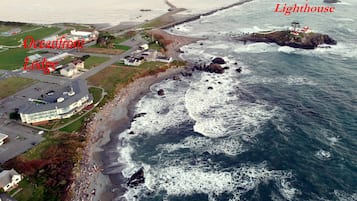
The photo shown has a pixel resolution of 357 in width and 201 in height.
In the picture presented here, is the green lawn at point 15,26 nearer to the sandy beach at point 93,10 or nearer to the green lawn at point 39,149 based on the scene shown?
the sandy beach at point 93,10

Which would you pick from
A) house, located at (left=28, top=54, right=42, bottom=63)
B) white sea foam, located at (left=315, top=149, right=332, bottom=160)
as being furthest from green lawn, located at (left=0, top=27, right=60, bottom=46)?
white sea foam, located at (left=315, top=149, right=332, bottom=160)

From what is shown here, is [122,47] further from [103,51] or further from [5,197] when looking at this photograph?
[5,197]

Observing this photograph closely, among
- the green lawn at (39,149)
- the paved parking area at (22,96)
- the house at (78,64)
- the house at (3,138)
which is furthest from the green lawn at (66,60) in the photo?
the green lawn at (39,149)

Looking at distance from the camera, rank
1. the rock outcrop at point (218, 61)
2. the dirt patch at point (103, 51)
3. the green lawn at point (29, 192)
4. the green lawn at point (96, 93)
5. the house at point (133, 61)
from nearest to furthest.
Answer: the green lawn at point (29, 192) → the green lawn at point (96, 93) → the house at point (133, 61) → the rock outcrop at point (218, 61) → the dirt patch at point (103, 51)

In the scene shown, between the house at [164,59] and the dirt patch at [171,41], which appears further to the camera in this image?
the dirt patch at [171,41]

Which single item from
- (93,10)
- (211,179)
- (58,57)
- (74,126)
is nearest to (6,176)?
(74,126)

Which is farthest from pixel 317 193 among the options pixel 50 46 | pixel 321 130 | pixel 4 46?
pixel 4 46
